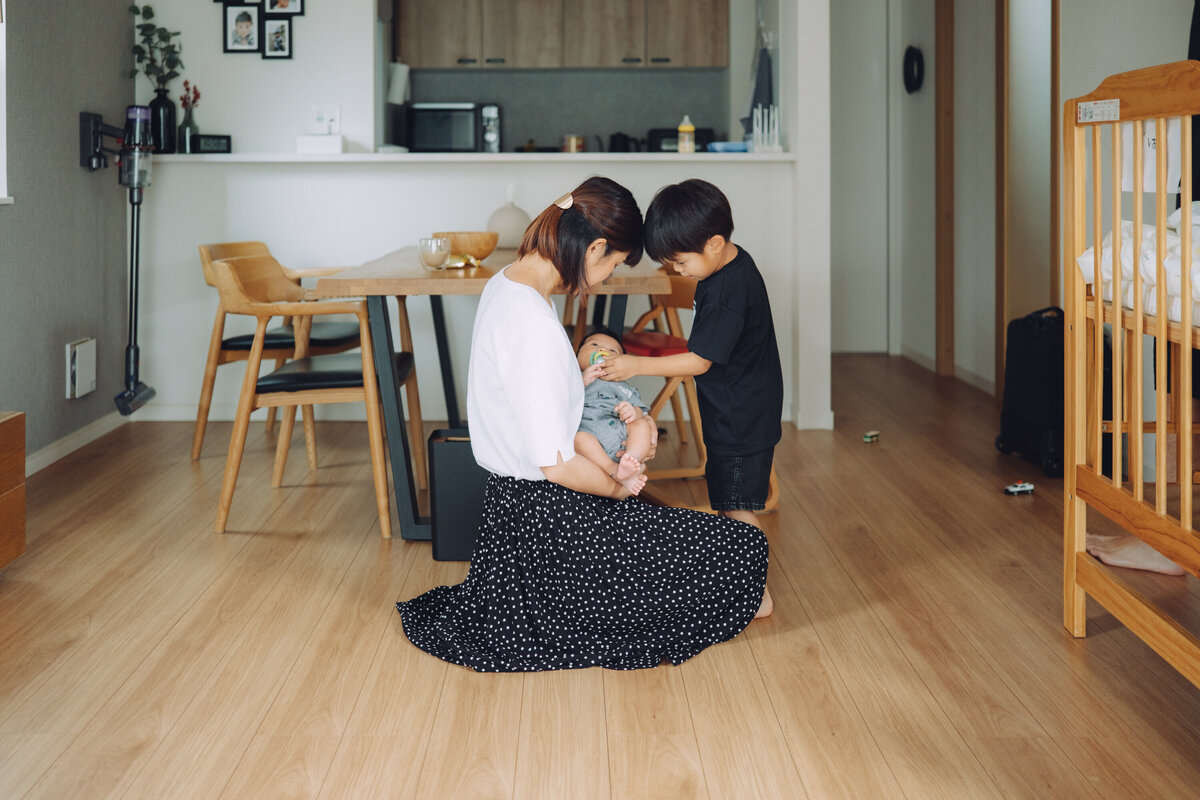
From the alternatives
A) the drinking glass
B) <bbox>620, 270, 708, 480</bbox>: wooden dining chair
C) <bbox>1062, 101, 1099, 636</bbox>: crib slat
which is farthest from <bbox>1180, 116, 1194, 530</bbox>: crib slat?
the drinking glass

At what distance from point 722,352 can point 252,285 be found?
1.56 m

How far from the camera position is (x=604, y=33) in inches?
260

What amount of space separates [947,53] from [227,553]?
4.41 metres

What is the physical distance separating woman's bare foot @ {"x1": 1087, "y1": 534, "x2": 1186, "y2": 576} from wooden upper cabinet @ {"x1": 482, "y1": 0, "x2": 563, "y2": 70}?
4877 mm

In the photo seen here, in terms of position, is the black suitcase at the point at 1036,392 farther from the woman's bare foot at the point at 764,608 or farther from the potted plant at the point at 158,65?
the potted plant at the point at 158,65

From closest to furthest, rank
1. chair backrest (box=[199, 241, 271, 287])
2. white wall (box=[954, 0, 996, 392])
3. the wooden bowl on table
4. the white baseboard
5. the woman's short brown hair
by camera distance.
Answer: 1. the woman's short brown hair
2. the wooden bowl on table
3. chair backrest (box=[199, 241, 271, 287])
4. the white baseboard
5. white wall (box=[954, 0, 996, 392])

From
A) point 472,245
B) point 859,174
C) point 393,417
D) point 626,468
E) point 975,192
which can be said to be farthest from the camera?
point 859,174

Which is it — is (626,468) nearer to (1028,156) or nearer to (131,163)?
(131,163)

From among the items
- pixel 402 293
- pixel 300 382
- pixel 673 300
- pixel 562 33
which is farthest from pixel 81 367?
pixel 562 33

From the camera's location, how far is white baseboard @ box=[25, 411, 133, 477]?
3533 millimetres

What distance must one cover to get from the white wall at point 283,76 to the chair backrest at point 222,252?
0.68 m

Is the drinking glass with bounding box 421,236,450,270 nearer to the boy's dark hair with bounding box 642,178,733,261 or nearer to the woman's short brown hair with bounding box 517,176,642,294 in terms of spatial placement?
the boy's dark hair with bounding box 642,178,733,261

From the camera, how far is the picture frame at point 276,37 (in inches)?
171

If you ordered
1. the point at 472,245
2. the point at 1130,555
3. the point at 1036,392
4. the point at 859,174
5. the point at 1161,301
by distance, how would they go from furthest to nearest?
1. the point at 859,174
2. the point at 1036,392
3. the point at 472,245
4. the point at 1130,555
5. the point at 1161,301
